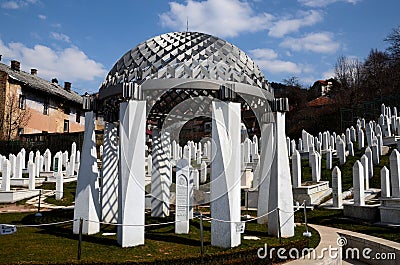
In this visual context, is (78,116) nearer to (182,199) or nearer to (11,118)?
(11,118)

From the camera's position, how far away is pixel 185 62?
9.50m

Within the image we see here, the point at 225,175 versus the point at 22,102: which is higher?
the point at 22,102

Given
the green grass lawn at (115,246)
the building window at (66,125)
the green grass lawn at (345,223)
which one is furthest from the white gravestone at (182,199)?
the building window at (66,125)

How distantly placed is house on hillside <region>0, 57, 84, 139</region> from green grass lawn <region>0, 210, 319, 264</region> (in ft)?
89.8

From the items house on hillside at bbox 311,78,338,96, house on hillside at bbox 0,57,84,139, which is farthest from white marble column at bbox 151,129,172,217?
house on hillside at bbox 311,78,338,96

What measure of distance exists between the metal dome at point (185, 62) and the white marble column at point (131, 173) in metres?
0.99

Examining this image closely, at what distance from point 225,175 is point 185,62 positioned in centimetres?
341

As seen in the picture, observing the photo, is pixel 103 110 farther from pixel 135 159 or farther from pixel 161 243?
pixel 161 243

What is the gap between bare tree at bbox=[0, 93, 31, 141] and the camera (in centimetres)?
3384

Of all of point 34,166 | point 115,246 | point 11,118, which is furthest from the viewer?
point 11,118

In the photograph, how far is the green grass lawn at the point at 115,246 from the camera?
22.6 feet

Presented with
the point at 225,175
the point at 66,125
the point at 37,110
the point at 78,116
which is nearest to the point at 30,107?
the point at 37,110

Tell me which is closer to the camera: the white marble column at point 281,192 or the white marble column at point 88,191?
the white marble column at point 281,192

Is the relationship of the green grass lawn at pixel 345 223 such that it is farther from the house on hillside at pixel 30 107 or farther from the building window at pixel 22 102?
the building window at pixel 22 102
